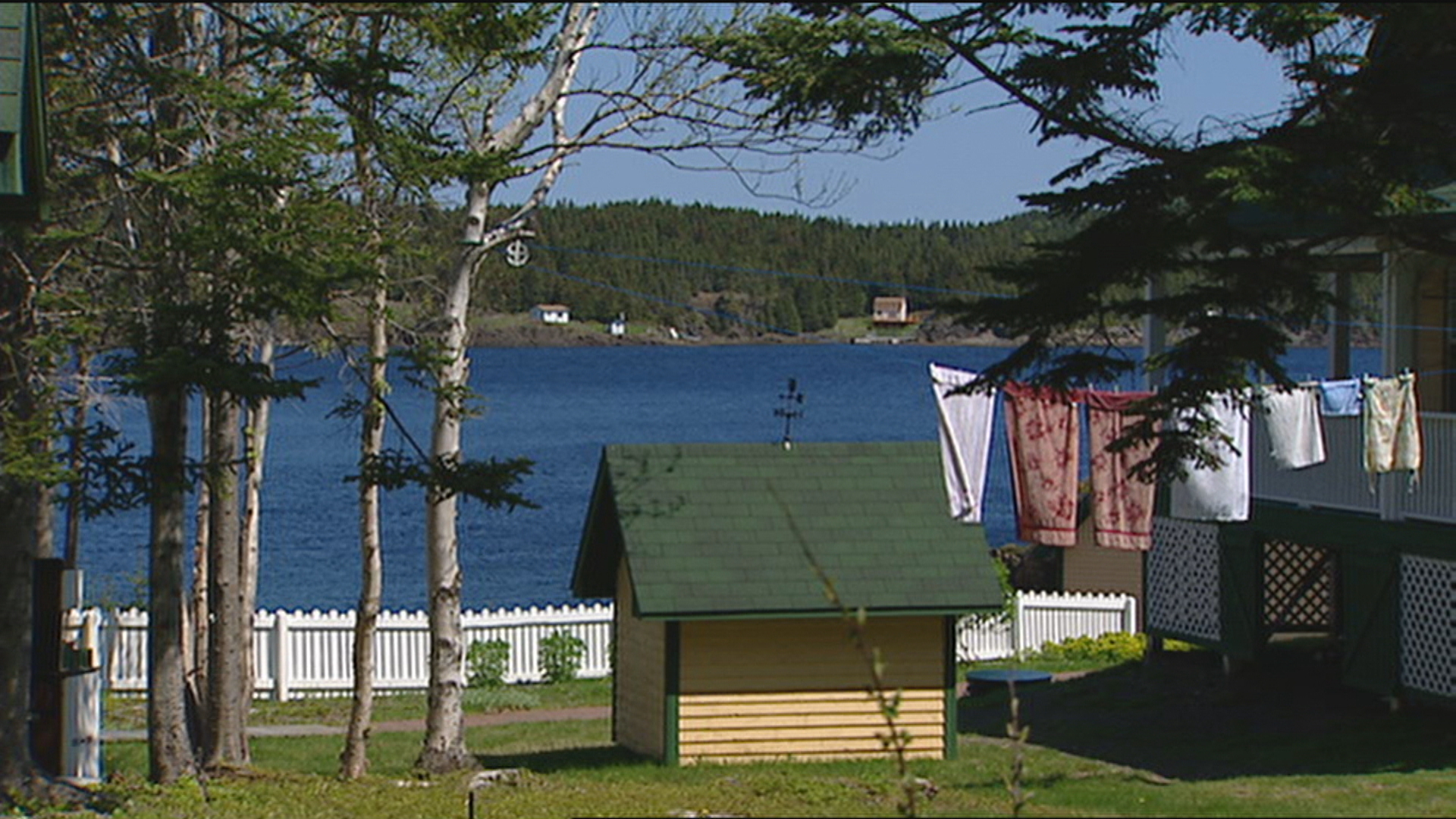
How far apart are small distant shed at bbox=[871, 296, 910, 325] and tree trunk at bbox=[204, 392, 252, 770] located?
53.4 m

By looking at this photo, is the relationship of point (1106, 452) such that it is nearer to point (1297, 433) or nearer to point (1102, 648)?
point (1297, 433)

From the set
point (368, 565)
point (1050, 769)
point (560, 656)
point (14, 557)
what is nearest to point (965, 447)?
point (1050, 769)

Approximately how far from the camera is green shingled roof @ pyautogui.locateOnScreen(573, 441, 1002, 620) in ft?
61.4

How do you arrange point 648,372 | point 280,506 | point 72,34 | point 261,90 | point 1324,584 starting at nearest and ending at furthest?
1. point 72,34
2. point 261,90
3. point 1324,584
4. point 280,506
5. point 648,372

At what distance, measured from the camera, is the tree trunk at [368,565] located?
17234 mm

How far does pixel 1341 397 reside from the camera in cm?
2006

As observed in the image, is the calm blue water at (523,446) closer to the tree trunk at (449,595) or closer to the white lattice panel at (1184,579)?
the tree trunk at (449,595)

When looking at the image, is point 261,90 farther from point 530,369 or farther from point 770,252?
point 530,369

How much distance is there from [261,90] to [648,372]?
16691 cm

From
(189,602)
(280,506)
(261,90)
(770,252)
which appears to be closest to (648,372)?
(770,252)

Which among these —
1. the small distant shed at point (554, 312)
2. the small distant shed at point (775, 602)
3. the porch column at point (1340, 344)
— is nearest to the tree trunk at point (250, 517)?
the small distant shed at point (775, 602)

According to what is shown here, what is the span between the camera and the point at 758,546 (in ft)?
63.1

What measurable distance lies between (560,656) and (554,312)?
62.2 metres

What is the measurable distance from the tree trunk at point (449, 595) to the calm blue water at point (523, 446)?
1.25 m
